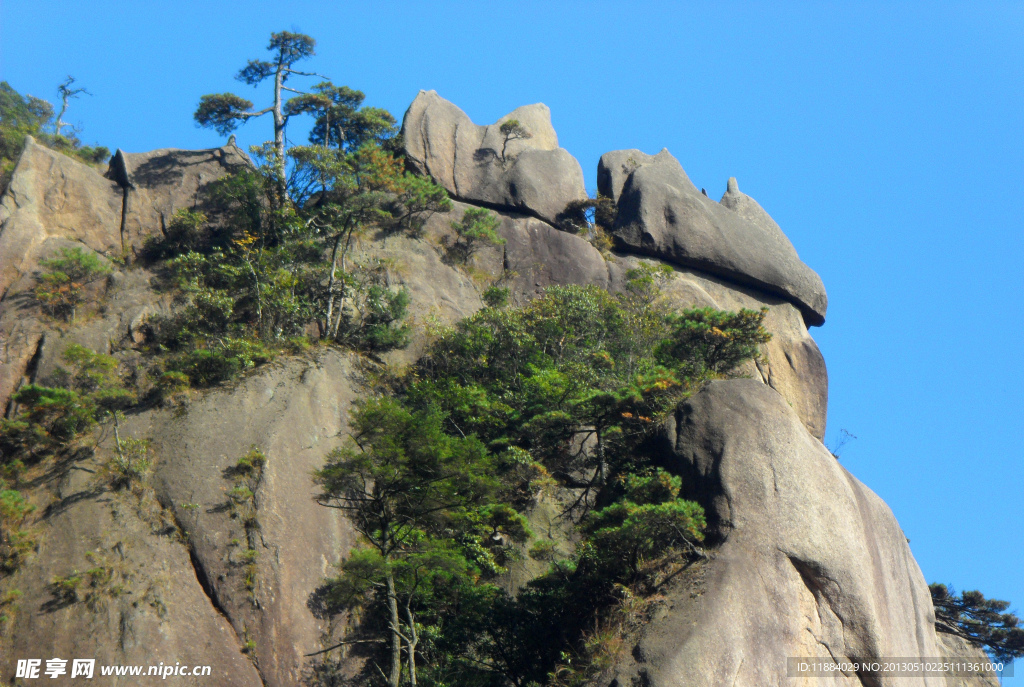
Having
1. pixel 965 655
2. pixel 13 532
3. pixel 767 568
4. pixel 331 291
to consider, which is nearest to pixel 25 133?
pixel 331 291

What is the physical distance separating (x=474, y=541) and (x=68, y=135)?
38567 mm

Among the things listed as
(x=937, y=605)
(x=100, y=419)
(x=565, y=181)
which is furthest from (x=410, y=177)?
(x=937, y=605)

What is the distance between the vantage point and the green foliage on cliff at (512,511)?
67.2 ft

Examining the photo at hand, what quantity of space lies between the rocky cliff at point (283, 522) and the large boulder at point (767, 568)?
0.05m

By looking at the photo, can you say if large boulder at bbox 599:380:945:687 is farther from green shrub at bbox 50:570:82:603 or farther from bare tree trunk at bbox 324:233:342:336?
bare tree trunk at bbox 324:233:342:336

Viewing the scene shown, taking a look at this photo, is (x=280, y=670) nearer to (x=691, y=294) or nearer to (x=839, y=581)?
(x=839, y=581)

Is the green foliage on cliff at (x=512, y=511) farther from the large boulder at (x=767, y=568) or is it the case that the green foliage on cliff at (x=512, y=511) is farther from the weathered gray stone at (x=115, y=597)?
the weathered gray stone at (x=115, y=597)

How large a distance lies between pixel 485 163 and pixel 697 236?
10.5 m

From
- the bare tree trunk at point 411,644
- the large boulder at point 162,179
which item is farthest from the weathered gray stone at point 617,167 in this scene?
the bare tree trunk at point 411,644

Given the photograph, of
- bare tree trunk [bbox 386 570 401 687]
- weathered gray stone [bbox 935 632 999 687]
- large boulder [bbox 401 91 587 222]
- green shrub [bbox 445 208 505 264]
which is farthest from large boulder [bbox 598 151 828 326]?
bare tree trunk [bbox 386 570 401 687]

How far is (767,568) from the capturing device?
2017 centimetres

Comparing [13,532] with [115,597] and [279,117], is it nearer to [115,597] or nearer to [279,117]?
[115,597]

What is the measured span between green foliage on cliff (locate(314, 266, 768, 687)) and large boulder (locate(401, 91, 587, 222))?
1457 centimetres

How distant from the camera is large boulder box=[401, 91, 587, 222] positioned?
4169 centimetres
